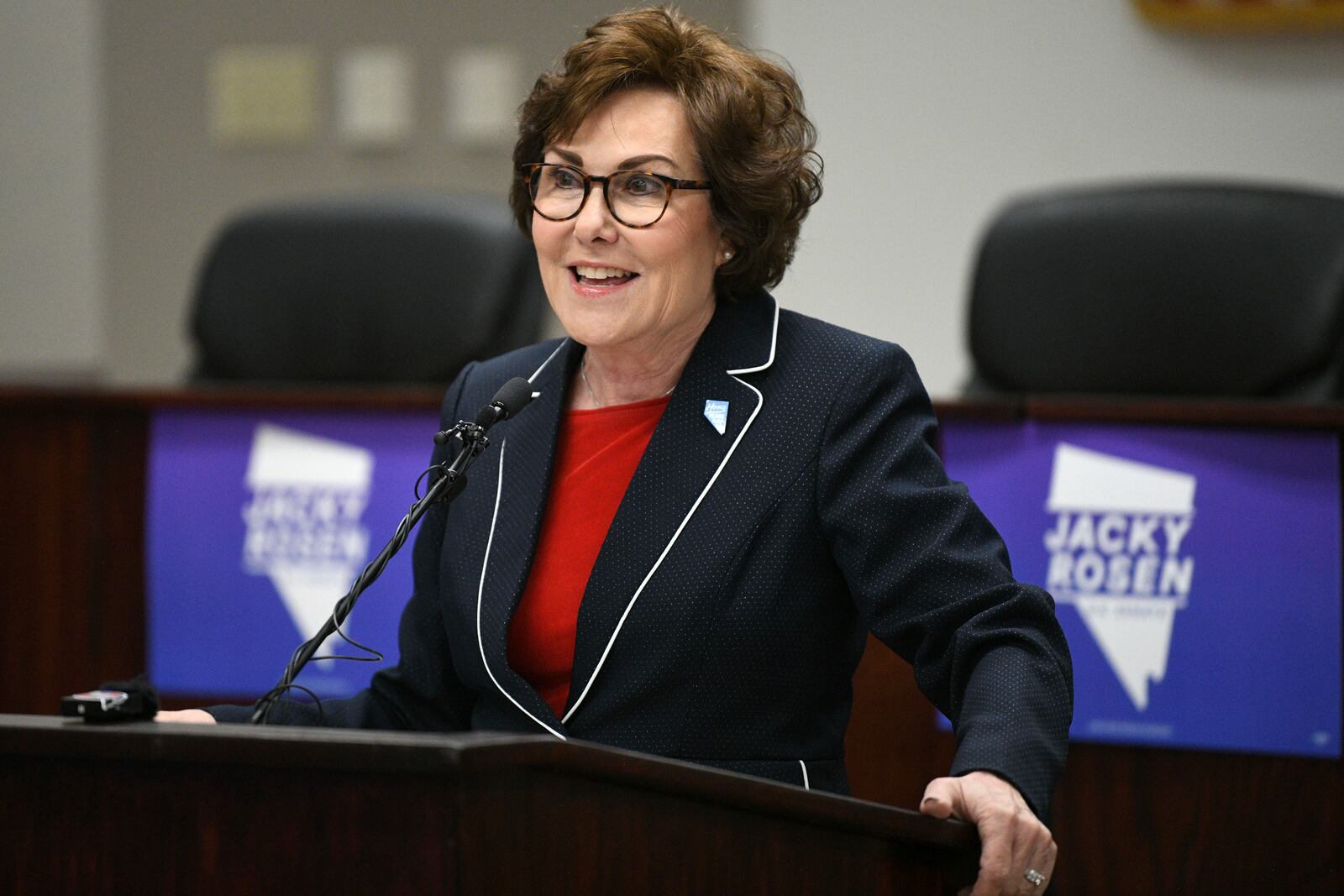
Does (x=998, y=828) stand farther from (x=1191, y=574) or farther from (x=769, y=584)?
(x=1191, y=574)

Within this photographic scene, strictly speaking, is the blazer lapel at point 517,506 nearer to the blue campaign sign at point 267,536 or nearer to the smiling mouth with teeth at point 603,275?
the smiling mouth with teeth at point 603,275

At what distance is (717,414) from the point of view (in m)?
1.60

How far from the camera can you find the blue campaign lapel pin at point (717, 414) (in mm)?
1590

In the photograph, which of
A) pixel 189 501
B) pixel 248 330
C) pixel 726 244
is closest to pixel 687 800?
pixel 726 244

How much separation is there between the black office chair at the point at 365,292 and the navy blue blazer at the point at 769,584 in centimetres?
162

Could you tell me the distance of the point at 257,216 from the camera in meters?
3.52

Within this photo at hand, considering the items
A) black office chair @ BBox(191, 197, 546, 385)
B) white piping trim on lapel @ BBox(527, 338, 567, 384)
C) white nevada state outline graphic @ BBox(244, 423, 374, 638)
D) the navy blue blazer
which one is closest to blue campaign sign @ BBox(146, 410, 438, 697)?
white nevada state outline graphic @ BBox(244, 423, 374, 638)

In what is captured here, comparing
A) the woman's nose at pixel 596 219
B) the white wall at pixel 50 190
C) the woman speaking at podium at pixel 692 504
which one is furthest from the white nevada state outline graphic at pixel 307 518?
the white wall at pixel 50 190

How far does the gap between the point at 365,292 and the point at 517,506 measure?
5.96ft

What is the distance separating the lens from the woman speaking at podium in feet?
4.82

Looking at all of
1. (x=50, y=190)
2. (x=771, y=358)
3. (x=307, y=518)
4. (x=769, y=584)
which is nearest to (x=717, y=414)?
(x=771, y=358)

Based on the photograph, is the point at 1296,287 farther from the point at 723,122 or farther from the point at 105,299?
the point at 105,299

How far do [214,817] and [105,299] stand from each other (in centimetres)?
415

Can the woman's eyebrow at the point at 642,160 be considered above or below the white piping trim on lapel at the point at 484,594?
above
